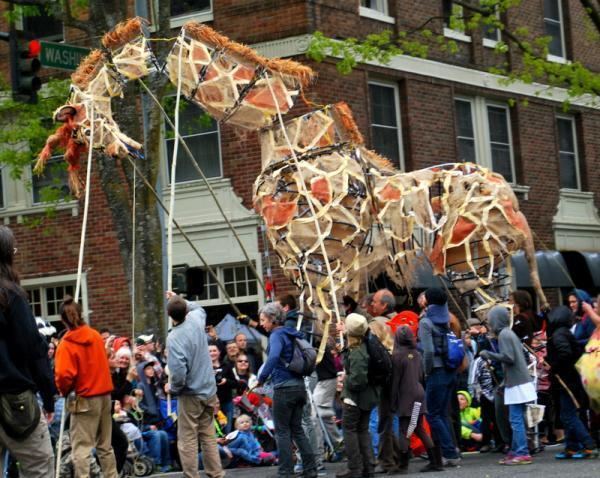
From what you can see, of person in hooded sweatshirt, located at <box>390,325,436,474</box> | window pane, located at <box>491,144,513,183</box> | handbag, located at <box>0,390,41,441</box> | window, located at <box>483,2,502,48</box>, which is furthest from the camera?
window pane, located at <box>491,144,513,183</box>

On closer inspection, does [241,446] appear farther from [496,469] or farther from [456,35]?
[456,35]

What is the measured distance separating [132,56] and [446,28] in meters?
13.0

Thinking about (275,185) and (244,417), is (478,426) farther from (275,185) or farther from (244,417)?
(275,185)

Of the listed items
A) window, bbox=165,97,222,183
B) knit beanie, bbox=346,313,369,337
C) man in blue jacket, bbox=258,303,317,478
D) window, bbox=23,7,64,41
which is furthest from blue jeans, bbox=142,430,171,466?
window, bbox=23,7,64,41

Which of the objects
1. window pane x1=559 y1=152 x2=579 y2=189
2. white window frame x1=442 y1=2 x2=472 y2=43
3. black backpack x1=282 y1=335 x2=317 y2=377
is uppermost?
white window frame x1=442 y1=2 x2=472 y2=43

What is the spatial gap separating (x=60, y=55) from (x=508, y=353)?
20.2 ft

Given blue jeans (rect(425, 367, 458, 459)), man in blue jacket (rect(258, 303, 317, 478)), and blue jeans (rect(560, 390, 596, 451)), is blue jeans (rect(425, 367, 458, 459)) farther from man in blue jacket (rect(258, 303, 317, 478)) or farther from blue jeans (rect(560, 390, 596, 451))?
man in blue jacket (rect(258, 303, 317, 478))

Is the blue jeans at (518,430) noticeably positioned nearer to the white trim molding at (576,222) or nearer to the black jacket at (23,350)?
the black jacket at (23,350)

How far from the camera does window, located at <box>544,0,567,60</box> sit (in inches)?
1088

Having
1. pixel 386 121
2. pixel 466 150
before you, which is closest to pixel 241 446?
pixel 386 121

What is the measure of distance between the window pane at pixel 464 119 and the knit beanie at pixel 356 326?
521 inches

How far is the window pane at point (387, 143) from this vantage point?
76.8 ft

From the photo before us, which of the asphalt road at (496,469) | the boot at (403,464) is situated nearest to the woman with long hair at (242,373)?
the asphalt road at (496,469)

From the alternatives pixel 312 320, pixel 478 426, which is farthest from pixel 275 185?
pixel 478 426
